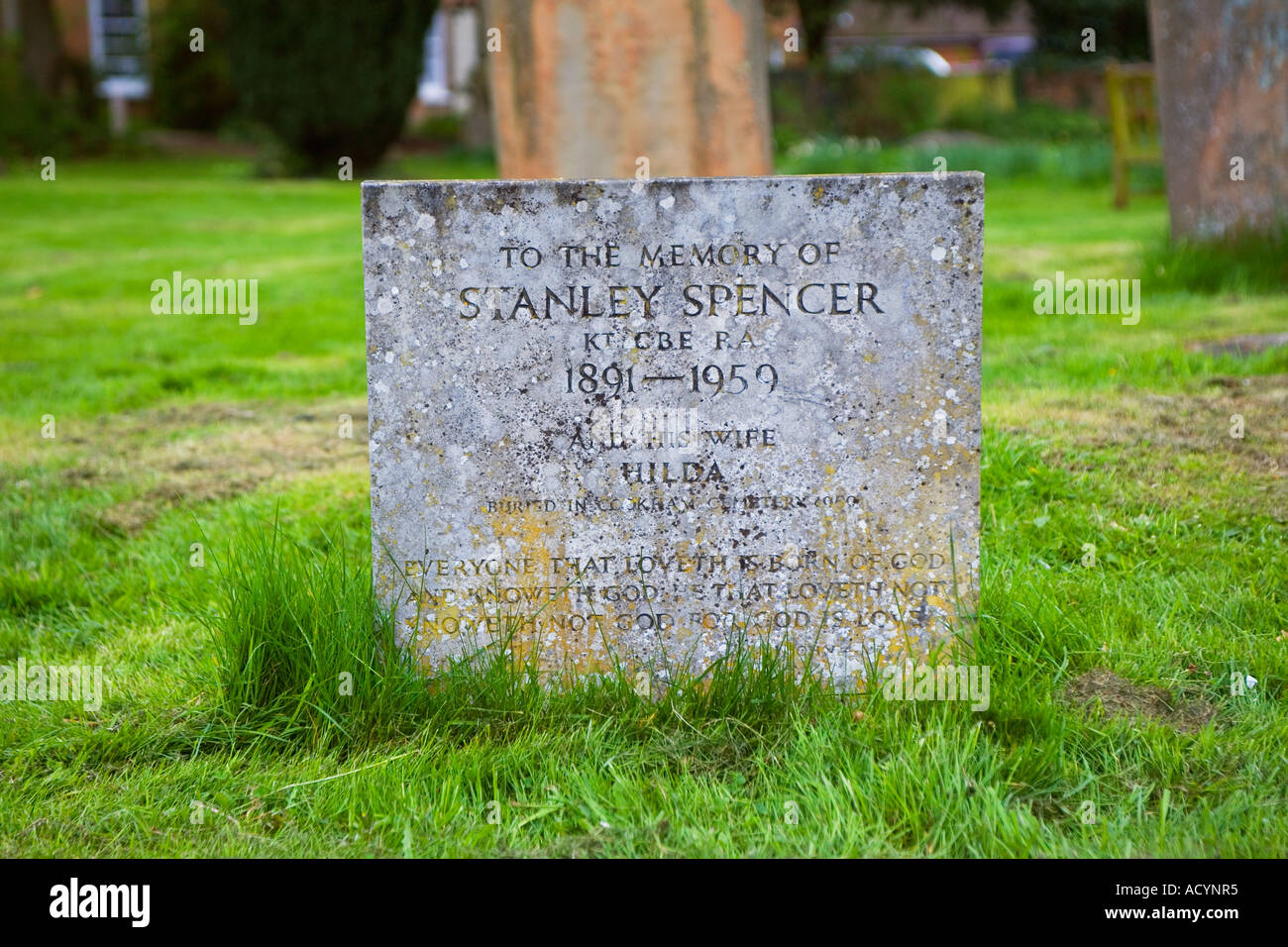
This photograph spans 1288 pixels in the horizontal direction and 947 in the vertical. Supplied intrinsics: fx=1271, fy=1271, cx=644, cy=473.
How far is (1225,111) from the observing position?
7.10 meters

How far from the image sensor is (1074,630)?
313 cm

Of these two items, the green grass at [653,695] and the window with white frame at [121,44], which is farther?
the window with white frame at [121,44]


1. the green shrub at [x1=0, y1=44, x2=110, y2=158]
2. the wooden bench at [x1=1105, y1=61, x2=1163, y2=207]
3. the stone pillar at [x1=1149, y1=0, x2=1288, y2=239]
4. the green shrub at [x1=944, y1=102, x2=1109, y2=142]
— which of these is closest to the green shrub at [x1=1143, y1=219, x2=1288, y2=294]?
the stone pillar at [x1=1149, y1=0, x2=1288, y2=239]

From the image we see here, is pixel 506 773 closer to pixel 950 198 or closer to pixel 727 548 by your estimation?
pixel 727 548

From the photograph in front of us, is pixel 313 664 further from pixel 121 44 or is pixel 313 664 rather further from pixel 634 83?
pixel 121 44

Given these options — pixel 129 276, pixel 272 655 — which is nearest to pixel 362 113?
pixel 129 276

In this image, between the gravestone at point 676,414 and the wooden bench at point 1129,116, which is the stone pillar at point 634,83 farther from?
the wooden bench at point 1129,116

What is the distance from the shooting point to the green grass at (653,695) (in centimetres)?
254

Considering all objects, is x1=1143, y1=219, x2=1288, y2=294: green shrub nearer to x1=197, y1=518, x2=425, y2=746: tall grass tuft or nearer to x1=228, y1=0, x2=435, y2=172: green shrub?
x1=197, y1=518, x2=425, y2=746: tall grass tuft

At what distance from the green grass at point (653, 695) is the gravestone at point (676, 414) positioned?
0.16m

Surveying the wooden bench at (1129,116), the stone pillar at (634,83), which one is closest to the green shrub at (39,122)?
the wooden bench at (1129,116)

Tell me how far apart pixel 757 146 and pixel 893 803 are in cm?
485

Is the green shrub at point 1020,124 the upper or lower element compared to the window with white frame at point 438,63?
lower

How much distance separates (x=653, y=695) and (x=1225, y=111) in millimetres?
5808
